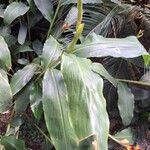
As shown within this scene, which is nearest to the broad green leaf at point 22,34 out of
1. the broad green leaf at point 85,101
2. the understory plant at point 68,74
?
the understory plant at point 68,74

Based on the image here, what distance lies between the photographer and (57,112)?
997 mm

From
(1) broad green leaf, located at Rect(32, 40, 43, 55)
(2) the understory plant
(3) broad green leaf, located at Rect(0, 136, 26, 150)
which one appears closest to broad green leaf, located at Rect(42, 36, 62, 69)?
(2) the understory plant

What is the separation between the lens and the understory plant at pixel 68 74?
0.93 m

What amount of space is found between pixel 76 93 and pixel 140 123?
771 millimetres

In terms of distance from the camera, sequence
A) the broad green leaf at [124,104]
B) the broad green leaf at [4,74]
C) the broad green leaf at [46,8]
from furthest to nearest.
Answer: the broad green leaf at [46,8] → the broad green leaf at [124,104] → the broad green leaf at [4,74]

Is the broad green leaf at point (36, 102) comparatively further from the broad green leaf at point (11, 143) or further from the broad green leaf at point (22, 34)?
the broad green leaf at point (22, 34)

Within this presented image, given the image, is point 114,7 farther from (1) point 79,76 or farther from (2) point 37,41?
(1) point 79,76

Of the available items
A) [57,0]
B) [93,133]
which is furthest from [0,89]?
[57,0]

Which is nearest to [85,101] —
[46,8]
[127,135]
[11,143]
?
[11,143]

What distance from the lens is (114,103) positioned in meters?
1.60

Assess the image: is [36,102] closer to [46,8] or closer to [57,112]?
[57,112]

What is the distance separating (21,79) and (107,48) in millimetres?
341

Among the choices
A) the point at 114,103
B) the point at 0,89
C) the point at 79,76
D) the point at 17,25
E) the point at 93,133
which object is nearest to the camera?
the point at 93,133

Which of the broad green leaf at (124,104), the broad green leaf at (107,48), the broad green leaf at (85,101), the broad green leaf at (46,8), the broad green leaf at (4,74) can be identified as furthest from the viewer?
the broad green leaf at (46,8)
